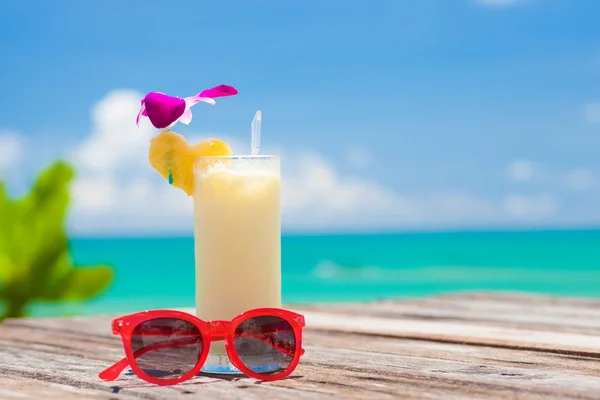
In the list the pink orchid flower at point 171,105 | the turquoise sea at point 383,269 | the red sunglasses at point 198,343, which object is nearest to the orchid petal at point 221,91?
the pink orchid flower at point 171,105

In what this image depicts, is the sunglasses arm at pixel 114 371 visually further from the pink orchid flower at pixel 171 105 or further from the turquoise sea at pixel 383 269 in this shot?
the turquoise sea at pixel 383 269

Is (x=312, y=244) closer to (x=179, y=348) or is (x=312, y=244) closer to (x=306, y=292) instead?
(x=306, y=292)

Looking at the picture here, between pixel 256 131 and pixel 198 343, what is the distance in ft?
1.76

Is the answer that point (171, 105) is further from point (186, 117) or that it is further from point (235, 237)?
point (235, 237)

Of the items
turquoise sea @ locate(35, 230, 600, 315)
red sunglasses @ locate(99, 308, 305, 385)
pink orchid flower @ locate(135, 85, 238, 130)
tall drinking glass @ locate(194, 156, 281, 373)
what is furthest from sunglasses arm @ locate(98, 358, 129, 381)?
turquoise sea @ locate(35, 230, 600, 315)

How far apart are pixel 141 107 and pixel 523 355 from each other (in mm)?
1256

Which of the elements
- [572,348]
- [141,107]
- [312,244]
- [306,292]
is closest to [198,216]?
[141,107]

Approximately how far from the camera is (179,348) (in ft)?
6.30

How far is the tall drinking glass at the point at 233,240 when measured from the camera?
6.48 ft

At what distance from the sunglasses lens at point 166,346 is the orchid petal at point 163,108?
49cm

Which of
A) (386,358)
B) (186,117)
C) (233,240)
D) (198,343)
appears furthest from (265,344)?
(186,117)

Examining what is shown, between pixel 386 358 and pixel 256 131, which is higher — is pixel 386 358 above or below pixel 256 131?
below

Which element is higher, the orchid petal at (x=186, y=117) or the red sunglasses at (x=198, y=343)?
the orchid petal at (x=186, y=117)

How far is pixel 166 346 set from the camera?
6.32ft
